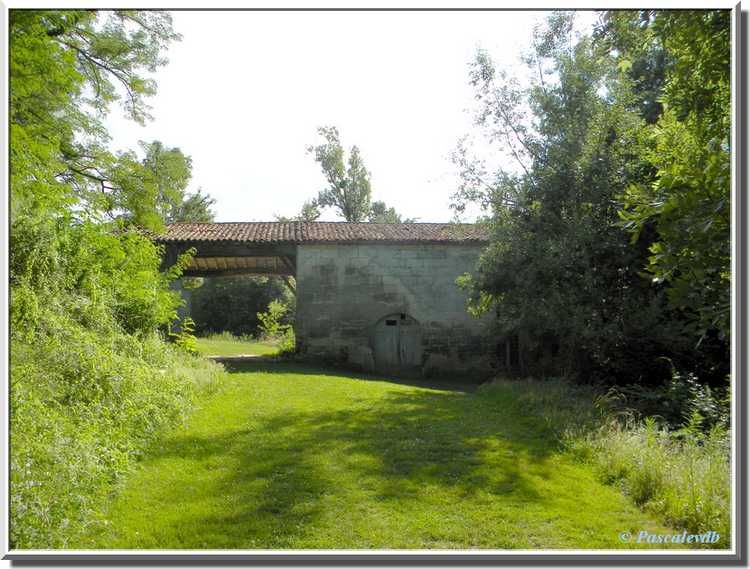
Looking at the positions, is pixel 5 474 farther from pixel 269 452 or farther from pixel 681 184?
pixel 681 184

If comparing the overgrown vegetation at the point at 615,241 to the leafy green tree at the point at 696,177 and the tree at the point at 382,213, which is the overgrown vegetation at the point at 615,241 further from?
the tree at the point at 382,213

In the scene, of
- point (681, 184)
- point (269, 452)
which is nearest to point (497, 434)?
point (269, 452)

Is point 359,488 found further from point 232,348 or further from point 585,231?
point 232,348

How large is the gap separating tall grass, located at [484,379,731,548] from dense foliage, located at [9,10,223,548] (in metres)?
4.16

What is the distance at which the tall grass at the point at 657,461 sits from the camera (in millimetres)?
3936

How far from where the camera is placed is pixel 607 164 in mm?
9875

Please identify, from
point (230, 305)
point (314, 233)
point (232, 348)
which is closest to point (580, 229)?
point (314, 233)

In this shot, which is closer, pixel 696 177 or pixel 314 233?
pixel 696 177

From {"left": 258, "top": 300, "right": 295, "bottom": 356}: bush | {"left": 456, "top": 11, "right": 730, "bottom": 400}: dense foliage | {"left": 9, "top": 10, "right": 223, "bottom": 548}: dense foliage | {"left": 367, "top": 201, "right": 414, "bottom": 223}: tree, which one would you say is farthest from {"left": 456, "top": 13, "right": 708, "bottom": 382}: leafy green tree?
{"left": 367, "top": 201, "right": 414, "bottom": 223}: tree

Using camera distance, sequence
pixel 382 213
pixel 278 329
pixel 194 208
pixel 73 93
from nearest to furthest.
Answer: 1. pixel 73 93
2. pixel 278 329
3. pixel 194 208
4. pixel 382 213

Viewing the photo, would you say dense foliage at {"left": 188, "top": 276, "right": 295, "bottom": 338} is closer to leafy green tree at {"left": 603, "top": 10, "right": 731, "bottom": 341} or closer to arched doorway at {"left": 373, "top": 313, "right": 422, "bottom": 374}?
arched doorway at {"left": 373, "top": 313, "right": 422, "bottom": 374}

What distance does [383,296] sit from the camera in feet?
51.9

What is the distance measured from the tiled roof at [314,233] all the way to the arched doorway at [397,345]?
7.54 feet

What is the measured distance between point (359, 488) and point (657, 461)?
258 centimetres
